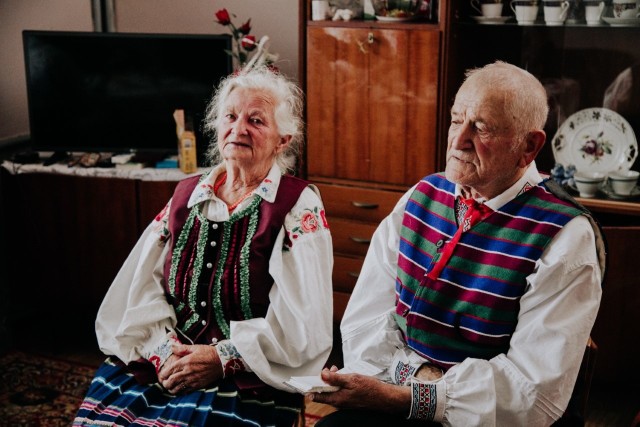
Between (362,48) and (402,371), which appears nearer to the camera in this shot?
(402,371)

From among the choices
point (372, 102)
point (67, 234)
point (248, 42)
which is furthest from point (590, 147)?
point (67, 234)

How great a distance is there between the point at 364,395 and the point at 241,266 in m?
0.53

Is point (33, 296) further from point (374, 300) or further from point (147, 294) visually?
point (374, 300)

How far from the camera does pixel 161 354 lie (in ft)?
6.86

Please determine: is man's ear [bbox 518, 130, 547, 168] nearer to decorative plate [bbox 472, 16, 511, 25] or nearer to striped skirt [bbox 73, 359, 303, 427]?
striped skirt [bbox 73, 359, 303, 427]

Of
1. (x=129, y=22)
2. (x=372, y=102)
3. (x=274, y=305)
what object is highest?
(x=129, y=22)

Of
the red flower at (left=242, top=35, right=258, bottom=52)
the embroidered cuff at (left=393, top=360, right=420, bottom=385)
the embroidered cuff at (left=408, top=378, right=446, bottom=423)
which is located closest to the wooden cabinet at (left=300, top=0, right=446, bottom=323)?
the red flower at (left=242, top=35, right=258, bottom=52)

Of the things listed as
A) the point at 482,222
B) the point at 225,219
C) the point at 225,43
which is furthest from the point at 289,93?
the point at 225,43

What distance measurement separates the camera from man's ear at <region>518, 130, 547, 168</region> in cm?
180

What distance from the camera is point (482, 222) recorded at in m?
1.83

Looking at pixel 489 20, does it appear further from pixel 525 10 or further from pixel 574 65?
pixel 574 65

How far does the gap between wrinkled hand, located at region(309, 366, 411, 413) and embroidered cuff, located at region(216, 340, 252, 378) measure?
33 centimetres

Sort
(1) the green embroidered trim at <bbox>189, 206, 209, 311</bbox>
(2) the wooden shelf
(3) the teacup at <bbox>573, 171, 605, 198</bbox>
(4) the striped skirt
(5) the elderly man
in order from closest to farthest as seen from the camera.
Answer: (5) the elderly man → (4) the striped skirt → (1) the green embroidered trim at <bbox>189, 206, 209, 311</bbox> → (2) the wooden shelf → (3) the teacup at <bbox>573, 171, 605, 198</bbox>

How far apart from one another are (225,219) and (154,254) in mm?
235
